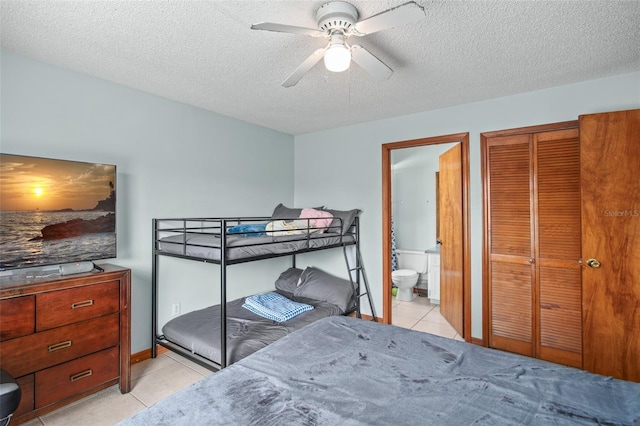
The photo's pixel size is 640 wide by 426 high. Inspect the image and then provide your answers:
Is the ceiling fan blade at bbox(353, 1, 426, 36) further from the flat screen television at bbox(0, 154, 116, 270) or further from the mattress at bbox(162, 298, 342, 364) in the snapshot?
the mattress at bbox(162, 298, 342, 364)

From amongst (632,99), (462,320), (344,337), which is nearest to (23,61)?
(344,337)

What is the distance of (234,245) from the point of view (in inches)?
91.3

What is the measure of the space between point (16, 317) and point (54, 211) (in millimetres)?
727

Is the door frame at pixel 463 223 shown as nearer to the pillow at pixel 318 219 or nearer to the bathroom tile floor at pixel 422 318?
the bathroom tile floor at pixel 422 318

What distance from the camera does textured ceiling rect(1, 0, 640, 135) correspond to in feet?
5.52

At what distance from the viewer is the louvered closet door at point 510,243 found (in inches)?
113

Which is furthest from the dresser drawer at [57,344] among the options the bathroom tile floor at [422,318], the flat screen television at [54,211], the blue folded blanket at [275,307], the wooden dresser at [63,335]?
the bathroom tile floor at [422,318]

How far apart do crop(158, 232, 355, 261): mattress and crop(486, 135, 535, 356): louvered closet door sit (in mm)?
1770

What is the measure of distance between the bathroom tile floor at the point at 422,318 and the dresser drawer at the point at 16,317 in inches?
129

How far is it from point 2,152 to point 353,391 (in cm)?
261

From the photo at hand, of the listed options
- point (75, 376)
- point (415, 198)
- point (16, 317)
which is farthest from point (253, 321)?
point (415, 198)

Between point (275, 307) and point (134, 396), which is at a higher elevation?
point (275, 307)

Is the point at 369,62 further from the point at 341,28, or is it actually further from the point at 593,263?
the point at 593,263

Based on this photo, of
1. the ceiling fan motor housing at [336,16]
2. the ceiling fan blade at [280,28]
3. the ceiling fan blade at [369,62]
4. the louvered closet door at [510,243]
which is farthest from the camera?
the louvered closet door at [510,243]
